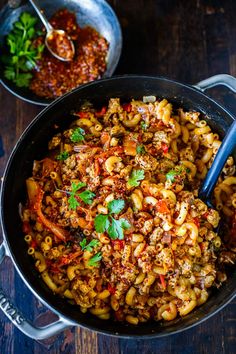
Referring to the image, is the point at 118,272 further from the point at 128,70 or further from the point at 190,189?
the point at 128,70

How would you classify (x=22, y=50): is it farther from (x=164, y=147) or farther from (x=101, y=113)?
(x=164, y=147)

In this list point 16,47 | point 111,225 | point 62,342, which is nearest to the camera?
point 111,225

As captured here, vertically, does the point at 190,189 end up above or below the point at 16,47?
below

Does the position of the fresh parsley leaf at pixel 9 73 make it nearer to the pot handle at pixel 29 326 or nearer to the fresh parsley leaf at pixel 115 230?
the fresh parsley leaf at pixel 115 230

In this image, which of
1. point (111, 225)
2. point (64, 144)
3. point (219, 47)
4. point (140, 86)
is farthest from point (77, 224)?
point (219, 47)

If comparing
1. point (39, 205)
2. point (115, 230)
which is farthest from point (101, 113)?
point (115, 230)

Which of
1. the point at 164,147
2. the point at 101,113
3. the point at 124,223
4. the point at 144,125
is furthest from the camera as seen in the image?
the point at 101,113
